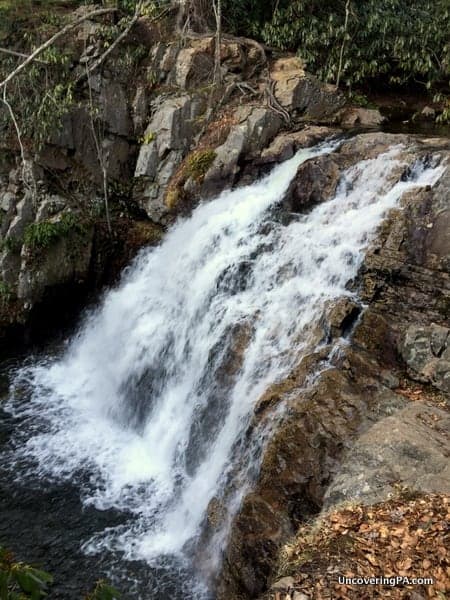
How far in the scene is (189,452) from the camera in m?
7.52

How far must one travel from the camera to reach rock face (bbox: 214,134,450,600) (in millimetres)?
5039

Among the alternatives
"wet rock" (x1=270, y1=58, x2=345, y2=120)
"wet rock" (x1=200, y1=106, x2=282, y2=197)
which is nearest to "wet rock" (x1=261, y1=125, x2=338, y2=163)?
"wet rock" (x1=200, y1=106, x2=282, y2=197)

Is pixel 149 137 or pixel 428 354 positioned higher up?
pixel 149 137

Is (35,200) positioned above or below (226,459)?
above

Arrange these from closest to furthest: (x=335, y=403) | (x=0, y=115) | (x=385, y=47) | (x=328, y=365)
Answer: (x=335, y=403)
(x=328, y=365)
(x=0, y=115)
(x=385, y=47)

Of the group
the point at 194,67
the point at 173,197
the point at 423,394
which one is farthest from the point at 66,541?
the point at 194,67

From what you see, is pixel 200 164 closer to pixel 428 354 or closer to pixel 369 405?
pixel 428 354

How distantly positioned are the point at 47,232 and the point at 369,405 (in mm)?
8175

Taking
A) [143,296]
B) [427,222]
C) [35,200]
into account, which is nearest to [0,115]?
[35,200]

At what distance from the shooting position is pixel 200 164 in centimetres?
1118

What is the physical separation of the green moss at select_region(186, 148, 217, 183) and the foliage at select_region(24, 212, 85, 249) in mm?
2980

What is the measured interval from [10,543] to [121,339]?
4346 mm

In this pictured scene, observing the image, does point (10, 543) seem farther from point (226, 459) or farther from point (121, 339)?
point (121, 339)

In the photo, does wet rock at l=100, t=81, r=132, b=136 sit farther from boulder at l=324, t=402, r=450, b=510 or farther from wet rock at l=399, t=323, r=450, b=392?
boulder at l=324, t=402, r=450, b=510
